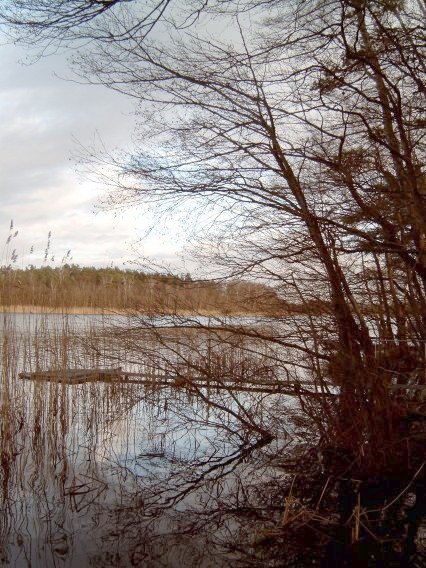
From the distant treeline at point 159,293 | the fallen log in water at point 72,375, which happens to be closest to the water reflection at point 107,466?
the fallen log in water at point 72,375

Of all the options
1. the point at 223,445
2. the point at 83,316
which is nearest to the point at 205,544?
the point at 223,445

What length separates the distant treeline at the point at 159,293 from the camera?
490 centimetres

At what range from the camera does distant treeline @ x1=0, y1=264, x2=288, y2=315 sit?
16.1 ft

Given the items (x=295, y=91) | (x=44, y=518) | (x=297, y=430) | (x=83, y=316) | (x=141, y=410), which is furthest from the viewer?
(x=141, y=410)

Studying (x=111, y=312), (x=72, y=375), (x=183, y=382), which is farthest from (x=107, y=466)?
(x=111, y=312)

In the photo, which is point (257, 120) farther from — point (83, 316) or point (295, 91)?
point (83, 316)

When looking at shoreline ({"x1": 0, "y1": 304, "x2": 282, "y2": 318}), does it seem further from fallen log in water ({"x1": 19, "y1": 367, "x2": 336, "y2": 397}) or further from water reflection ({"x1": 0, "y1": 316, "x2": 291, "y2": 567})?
fallen log in water ({"x1": 19, "y1": 367, "x2": 336, "y2": 397})

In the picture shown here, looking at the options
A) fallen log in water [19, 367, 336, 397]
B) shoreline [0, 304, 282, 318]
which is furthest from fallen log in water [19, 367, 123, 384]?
shoreline [0, 304, 282, 318]

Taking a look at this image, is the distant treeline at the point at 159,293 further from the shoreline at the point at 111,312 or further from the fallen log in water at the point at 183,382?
the fallen log in water at the point at 183,382

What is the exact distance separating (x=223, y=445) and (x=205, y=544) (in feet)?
7.46

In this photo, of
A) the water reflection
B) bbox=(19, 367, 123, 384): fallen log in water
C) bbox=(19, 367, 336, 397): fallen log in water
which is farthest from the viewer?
bbox=(19, 367, 123, 384): fallen log in water

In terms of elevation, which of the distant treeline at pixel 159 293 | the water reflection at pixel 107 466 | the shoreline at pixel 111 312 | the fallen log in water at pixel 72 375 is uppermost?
the distant treeline at pixel 159 293

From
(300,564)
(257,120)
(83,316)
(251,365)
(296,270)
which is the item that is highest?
(257,120)

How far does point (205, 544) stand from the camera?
3342 mm
